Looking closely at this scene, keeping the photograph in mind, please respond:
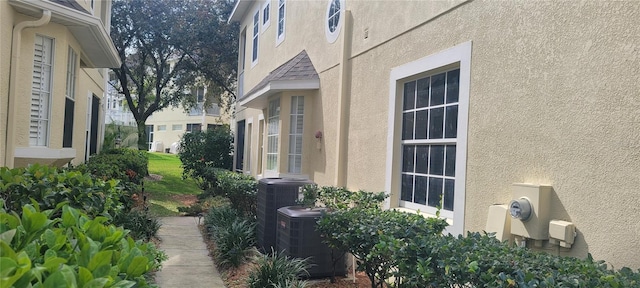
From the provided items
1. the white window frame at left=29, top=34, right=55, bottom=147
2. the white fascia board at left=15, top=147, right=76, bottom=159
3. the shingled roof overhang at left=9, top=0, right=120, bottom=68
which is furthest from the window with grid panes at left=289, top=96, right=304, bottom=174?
the white window frame at left=29, top=34, right=55, bottom=147

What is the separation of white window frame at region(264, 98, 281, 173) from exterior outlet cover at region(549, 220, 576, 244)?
24.4 ft

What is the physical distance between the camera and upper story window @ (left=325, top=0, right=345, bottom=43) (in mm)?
8867

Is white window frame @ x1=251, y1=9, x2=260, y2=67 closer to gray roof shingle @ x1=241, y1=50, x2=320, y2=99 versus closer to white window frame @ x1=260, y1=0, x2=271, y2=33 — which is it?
white window frame @ x1=260, y1=0, x2=271, y2=33

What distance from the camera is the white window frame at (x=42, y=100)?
270 inches

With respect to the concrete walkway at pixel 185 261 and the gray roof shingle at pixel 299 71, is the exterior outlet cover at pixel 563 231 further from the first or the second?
the gray roof shingle at pixel 299 71

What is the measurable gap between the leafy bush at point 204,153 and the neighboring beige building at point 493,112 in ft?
29.1

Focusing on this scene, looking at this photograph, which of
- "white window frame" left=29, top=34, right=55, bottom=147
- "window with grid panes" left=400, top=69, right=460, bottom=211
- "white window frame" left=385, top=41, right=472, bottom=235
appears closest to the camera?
"white window frame" left=385, top=41, right=472, bottom=235

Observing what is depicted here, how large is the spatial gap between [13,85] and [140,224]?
10.0 feet

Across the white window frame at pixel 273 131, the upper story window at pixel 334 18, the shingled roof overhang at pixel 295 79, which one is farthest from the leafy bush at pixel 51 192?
the white window frame at pixel 273 131

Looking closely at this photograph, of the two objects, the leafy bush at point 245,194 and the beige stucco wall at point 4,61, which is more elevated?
the beige stucco wall at point 4,61

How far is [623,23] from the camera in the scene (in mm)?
3535

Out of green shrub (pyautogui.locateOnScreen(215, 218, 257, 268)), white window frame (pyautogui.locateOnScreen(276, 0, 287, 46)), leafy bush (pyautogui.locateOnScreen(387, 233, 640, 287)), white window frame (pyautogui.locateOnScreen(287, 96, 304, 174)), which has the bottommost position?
green shrub (pyautogui.locateOnScreen(215, 218, 257, 268))

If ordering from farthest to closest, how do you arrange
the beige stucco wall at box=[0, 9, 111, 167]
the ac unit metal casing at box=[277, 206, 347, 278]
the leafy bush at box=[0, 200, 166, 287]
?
1. the beige stucco wall at box=[0, 9, 111, 167]
2. the ac unit metal casing at box=[277, 206, 347, 278]
3. the leafy bush at box=[0, 200, 166, 287]

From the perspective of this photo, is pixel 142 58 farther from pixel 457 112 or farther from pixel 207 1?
pixel 457 112
